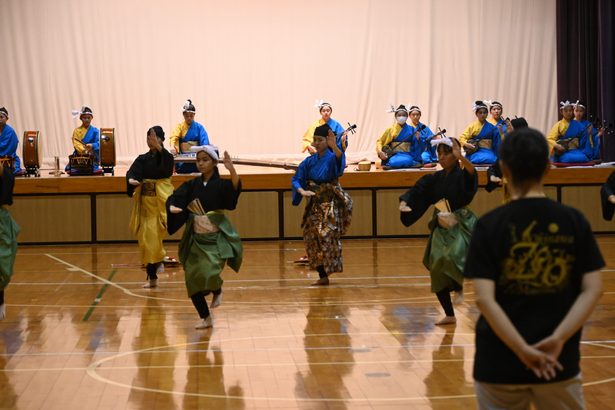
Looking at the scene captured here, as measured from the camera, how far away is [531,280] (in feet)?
8.32

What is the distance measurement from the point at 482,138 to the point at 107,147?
16.7 feet

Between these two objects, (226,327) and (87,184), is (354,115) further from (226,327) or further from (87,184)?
(226,327)

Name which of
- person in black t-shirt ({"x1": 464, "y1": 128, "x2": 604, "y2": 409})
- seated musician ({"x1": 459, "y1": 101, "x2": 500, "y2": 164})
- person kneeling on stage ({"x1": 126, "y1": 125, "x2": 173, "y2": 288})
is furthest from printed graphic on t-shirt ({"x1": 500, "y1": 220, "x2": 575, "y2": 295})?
seated musician ({"x1": 459, "y1": 101, "x2": 500, "y2": 164})

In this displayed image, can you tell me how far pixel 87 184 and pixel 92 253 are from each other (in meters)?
1.25

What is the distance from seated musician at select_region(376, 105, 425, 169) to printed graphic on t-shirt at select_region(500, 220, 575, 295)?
38.6 feet

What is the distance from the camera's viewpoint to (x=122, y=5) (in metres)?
16.2

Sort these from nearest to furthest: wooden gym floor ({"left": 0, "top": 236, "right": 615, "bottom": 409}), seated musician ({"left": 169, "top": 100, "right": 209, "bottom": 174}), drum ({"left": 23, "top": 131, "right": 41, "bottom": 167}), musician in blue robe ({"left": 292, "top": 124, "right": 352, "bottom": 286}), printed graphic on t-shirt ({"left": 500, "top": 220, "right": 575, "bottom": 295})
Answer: printed graphic on t-shirt ({"left": 500, "top": 220, "right": 575, "bottom": 295}), wooden gym floor ({"left": 0, "top": 236, "right": 615, "bottom": 409}), musician in blue robe ({"left": 292, "top": 124, "right": 352, "bottom": 286}), drum ({"left": 23, "top": 131, "right": 41, "bottom": 167}), seated musician ({"left": 169, "top": 100, "right": 209, "bottom": 174})

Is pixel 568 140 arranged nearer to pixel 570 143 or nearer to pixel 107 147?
pixel 570 143

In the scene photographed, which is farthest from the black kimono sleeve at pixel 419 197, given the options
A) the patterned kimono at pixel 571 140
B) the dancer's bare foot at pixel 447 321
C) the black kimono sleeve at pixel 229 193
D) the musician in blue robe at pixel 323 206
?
the patterned kimono at pixel 571 140

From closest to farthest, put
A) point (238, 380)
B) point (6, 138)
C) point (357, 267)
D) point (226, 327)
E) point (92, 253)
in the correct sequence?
point (238, 380), point (226, 327), point (357, 267), point (92, 253), point (6, 138)

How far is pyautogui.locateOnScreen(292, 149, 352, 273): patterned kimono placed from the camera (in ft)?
29.3

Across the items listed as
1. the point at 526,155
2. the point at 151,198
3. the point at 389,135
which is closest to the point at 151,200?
the point at 151,198

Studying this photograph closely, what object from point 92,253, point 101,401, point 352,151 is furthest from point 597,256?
point 352,151

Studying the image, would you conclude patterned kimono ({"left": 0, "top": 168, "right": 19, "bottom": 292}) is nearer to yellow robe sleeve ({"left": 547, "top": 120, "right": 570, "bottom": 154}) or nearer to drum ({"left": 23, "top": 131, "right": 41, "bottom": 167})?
drum ({"left": 23, "top": 131, "right": 41, "bottom": 167})
